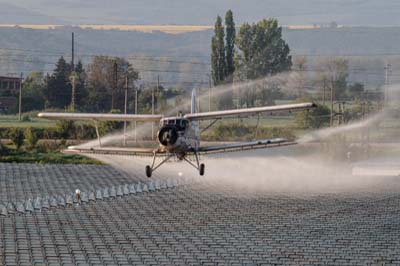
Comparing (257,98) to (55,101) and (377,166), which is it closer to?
(55,101)

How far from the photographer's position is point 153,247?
55.3m

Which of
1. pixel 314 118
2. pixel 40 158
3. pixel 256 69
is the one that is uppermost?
pixel 256 69

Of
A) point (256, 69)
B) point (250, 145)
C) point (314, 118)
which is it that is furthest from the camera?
point (256, 69)

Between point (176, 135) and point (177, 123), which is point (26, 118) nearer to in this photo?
point (177, 123)

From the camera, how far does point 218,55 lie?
169250 millimetres

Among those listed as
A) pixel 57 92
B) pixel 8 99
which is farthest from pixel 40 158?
pixel 8 99

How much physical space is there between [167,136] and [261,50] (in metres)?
127

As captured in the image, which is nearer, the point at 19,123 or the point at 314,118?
the point at 314,118

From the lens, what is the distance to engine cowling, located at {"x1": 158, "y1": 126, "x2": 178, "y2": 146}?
63094 mm

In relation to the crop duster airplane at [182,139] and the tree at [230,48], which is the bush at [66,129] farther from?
the tree at [230,48]

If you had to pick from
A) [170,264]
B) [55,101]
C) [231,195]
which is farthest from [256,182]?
[55,101]

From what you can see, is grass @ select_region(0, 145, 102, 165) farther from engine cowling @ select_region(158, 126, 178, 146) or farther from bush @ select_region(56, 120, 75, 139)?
engine cowling @ select_region(158, 126, 178, 146)

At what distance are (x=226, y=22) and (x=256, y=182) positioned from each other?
84888 millimetres

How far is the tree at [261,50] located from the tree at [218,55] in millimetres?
10362
